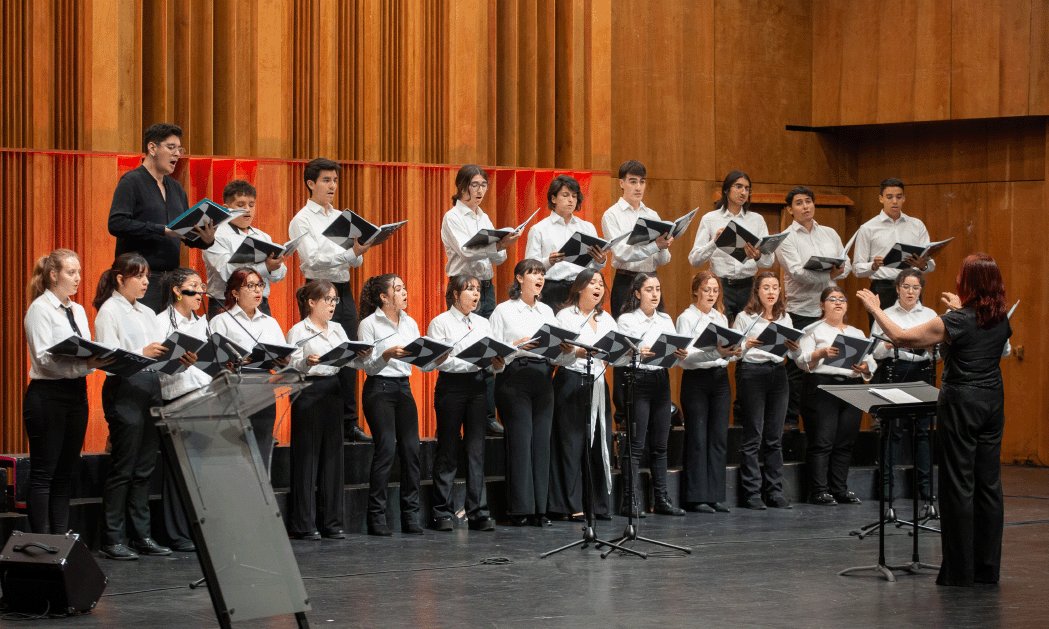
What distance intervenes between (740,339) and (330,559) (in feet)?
8.23

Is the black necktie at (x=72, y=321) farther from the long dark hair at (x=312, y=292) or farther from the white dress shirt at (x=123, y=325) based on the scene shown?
the long dark hair at (x=312, y=292)

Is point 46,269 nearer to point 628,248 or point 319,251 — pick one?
point 319,251

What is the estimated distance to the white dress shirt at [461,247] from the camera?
6.95 m

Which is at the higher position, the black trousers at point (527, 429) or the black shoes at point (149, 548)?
the black trousers at point (527, 429)

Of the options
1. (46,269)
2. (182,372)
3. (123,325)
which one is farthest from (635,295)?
(46,269)

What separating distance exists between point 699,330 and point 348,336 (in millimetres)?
2003

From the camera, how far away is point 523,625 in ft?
14.3

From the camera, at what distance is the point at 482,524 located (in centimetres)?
641

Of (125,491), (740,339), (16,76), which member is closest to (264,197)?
(16,76)

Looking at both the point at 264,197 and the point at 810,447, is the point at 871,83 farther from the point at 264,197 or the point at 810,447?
the point at 264,197

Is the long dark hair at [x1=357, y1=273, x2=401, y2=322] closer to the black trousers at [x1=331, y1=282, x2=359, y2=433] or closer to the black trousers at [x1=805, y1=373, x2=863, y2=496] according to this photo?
the black trousers at [x1=331, y1=282, x2=359, y2=433]

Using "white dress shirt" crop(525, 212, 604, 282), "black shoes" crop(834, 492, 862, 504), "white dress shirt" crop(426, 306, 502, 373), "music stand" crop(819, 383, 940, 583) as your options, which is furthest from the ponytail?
"black shoes" crop(834, 492, 862, 504)

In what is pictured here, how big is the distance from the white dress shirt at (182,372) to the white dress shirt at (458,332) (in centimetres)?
120

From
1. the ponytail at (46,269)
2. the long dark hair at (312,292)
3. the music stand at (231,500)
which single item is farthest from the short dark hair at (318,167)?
the music stand at (231,500)
